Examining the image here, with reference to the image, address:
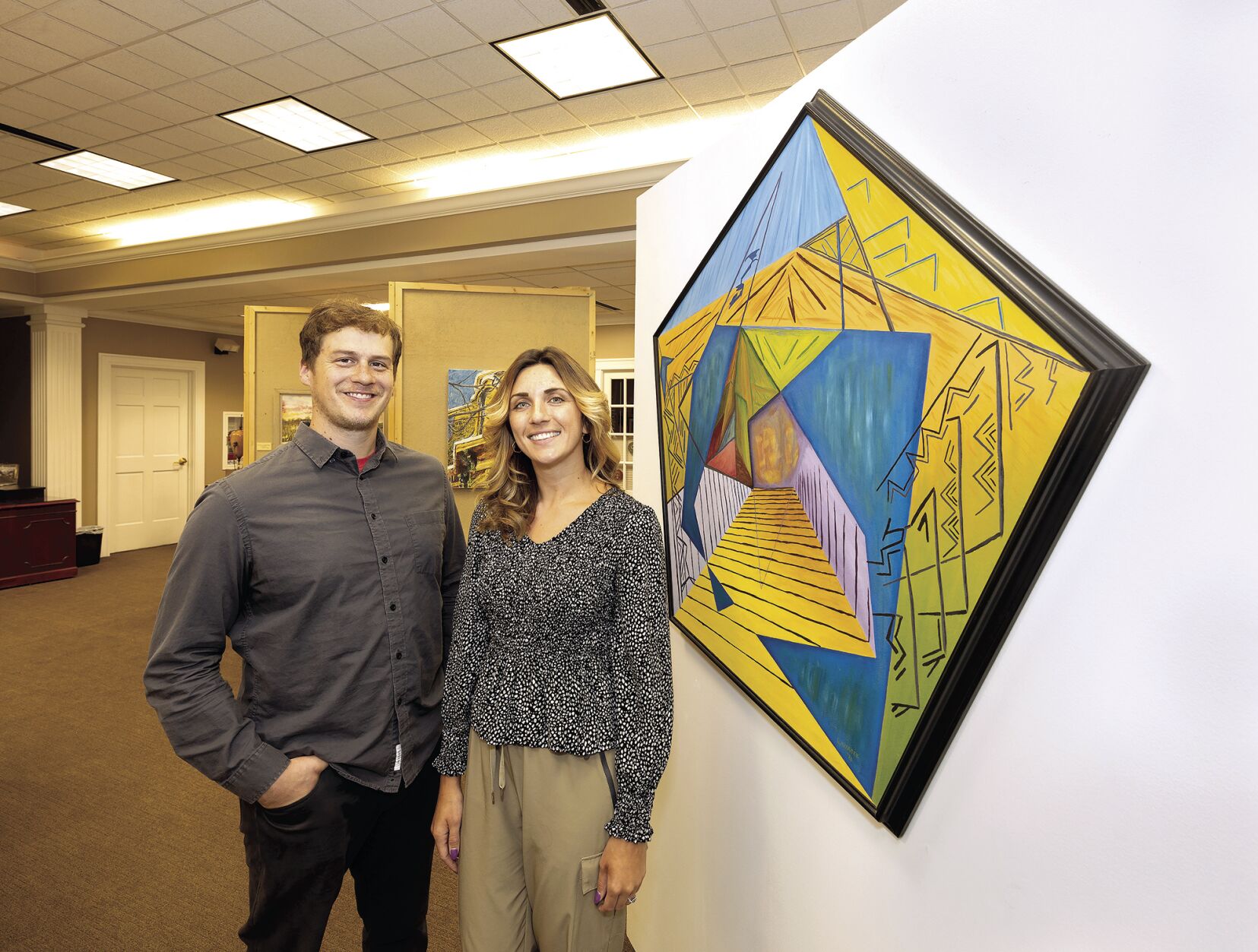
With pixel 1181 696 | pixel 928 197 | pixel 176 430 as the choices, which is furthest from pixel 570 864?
pixel 176 430

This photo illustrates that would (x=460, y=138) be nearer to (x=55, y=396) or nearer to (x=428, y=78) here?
(x=428, y=78)

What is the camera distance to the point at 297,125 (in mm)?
4941

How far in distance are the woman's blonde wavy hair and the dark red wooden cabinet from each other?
8.23 meters

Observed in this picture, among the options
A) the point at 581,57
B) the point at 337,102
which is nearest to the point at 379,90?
the point at 337,102

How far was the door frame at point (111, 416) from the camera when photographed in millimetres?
9438

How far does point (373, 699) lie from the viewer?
1.64 meters

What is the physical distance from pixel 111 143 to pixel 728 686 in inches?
232

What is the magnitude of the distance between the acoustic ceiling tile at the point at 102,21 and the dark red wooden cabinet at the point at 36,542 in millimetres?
5680

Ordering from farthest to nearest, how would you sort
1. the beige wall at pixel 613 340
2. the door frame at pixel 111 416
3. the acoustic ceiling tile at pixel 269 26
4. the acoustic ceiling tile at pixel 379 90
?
the beige wall at pixel 613 340
the door frame at pixel 111 416
the acoustic ceiling tile at pixel 379 90
the acoustic ceiling tile at pixel 269 26

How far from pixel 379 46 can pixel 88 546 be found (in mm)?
7562

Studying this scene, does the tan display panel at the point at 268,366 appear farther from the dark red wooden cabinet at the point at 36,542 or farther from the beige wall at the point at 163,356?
the beige wall at the point at 163,356

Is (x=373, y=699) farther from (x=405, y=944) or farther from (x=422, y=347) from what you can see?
(x=422, y=347)

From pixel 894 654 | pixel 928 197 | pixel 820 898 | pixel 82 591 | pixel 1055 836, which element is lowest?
pixel 82 591

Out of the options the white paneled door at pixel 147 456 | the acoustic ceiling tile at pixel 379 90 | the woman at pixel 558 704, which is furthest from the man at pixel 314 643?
the white paneled door at pixel 147 456
